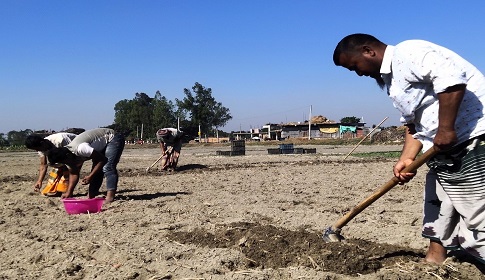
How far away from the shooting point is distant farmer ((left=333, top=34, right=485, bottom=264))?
271cm

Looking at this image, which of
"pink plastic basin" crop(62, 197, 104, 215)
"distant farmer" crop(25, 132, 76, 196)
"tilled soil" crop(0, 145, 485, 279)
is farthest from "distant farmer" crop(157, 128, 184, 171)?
"pink plastic basin" crop(62, 197, 104, 215)

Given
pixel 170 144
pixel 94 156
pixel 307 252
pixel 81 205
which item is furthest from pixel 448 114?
pixel 170 144

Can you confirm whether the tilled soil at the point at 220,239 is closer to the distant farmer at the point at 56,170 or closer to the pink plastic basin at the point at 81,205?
the pink plastic basin at the point at 81,205

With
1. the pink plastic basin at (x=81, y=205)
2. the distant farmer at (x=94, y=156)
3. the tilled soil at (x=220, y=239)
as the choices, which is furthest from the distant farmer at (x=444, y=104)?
the distant farmer at (x=94, y=156)

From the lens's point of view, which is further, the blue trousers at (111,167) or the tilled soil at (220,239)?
the blue trousers at (111,167)

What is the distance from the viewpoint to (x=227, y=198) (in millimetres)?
7383

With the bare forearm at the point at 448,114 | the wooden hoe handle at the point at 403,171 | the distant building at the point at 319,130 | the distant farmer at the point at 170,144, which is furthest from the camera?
the distant building at the point at 319,130

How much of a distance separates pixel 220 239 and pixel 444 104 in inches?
95.5

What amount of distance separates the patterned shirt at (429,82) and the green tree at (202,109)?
220 feet

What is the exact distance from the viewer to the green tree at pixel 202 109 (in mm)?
70312

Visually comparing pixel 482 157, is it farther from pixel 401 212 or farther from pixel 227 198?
pixel 227 198

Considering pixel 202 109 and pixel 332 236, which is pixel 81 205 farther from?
pixel 202 109

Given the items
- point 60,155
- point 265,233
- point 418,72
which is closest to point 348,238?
point 265,233

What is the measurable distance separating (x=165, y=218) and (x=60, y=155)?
181 cm
